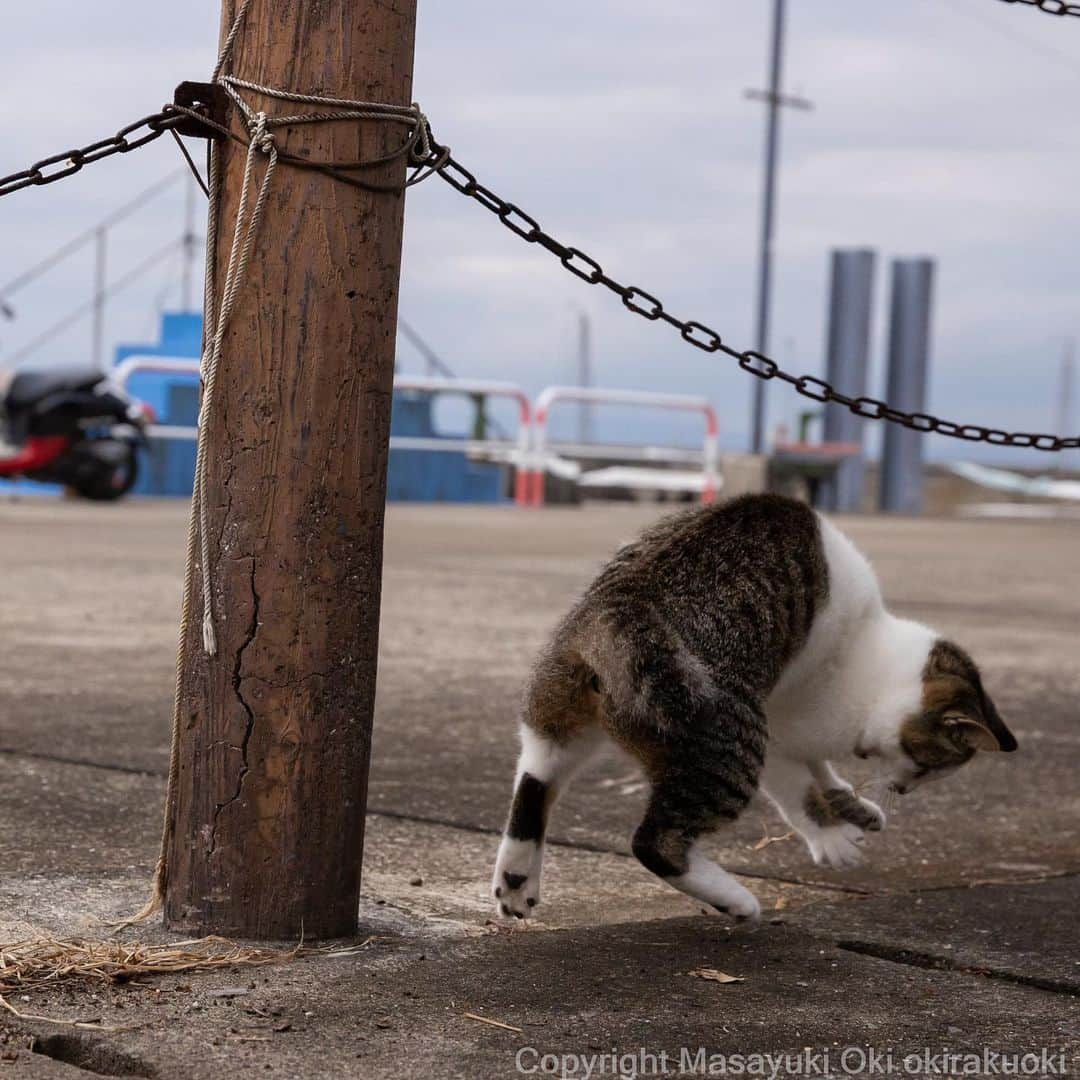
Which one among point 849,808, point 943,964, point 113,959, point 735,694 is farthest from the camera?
point 849,808

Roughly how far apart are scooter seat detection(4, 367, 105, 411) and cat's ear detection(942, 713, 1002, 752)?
11.9 m

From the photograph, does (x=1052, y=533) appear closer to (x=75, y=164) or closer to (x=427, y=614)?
(x=427, y=614)

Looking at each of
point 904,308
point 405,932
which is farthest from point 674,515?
point 904,308

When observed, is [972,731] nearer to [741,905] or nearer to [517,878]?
[741,905]

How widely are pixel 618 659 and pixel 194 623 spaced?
0.73 m

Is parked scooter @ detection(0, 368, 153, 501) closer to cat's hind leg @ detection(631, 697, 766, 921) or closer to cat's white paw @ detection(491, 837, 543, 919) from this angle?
cat's white paw @ detection(491, 837, 543, 919)

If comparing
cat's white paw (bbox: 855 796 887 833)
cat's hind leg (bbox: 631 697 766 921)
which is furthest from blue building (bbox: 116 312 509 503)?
cat's hind leg (bbox: 631 697 766 921)

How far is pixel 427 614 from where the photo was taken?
7703 millimetres

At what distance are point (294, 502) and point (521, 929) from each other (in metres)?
0.91

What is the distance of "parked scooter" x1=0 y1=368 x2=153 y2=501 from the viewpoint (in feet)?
46.3

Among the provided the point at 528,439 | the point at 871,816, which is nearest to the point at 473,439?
the point at 528,439

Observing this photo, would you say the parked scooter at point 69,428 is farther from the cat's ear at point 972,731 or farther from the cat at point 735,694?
the cat's ear at point 972,731

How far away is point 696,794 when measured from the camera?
287cm

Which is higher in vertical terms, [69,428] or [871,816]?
[69,428]
